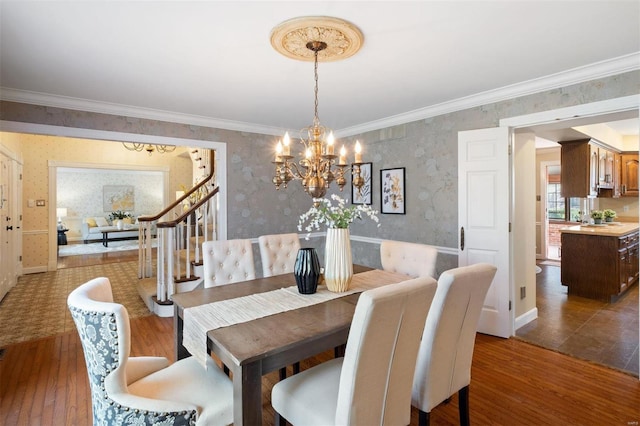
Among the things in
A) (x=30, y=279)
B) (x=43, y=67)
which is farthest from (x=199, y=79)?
(x=30, y=279)

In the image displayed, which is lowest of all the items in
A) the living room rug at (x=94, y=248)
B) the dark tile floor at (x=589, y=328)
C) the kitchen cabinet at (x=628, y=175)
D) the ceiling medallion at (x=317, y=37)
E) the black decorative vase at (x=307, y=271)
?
the dark tile floor at (x=589, y=328)

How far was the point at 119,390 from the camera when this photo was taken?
133 centimetres

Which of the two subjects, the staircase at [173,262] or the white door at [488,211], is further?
the staircase at [173,262]

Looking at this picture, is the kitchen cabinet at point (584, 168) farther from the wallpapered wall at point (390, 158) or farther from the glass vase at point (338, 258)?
the glass vase at point (338, 258)

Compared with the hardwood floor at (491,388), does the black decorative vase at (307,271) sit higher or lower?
higher

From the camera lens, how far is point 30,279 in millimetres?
5492

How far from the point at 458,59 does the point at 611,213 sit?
490 centimetres

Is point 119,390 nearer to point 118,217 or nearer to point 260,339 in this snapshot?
point 260,339

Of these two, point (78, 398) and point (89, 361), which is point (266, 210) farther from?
point (89, 361)

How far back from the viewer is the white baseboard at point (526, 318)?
336 centimetres

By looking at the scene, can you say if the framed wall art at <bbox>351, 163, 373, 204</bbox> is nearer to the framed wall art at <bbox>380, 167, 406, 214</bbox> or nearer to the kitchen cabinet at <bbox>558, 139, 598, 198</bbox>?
the framed wall art at <bbox>380, 167, 406, 214</bbox>

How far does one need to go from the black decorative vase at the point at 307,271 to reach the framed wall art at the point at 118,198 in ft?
38.1

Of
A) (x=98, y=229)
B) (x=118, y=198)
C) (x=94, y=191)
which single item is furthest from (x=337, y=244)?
(x=94, y=191)

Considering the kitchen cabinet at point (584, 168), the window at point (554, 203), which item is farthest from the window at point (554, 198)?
the kitchen cabinet at point (584, 168)
